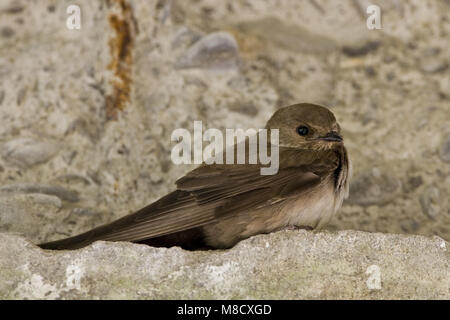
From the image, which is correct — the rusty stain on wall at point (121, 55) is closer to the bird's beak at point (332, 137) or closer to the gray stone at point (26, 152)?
the gray stone at point (26, 152)

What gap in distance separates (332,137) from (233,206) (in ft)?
1.99

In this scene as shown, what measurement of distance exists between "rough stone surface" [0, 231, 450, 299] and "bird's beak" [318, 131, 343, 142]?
0.71 metres

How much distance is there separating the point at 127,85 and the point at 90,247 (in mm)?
1452

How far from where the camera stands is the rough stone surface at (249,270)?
7.93 ft

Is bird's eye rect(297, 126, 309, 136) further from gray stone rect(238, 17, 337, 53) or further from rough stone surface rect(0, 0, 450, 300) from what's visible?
gray stone rect(238, 17, 337, 53)

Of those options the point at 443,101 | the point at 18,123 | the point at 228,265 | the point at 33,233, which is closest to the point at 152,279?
the point at 228,265

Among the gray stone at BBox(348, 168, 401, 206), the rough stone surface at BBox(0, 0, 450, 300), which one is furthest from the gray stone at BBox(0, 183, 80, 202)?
the gray stone at BBox(348, 168, 401, 206)

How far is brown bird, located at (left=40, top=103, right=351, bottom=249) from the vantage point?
9.31 ft

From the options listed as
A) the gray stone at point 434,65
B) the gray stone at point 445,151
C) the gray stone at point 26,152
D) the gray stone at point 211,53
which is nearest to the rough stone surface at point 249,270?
the gray stone at point 26,152

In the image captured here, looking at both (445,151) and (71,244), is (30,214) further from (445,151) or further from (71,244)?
(445,151)

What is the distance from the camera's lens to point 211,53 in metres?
3.88

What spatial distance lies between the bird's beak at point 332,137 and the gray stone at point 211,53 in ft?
2.81

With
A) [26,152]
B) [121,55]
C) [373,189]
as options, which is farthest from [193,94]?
[373,189]
